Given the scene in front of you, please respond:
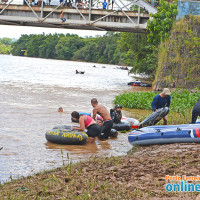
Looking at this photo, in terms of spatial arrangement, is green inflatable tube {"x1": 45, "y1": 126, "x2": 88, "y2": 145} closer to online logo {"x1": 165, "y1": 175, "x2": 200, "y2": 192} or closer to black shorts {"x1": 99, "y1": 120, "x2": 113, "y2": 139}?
black shorts {"x1": 99, "y1": 120, "x2": 113, "y2": 139}

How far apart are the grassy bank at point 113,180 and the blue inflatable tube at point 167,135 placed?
0.98m

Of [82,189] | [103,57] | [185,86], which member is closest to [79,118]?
[82,189]

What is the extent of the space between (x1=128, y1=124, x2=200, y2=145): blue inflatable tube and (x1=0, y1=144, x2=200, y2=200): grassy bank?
984 millimetres

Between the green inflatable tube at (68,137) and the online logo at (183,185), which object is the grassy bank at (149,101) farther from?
the online logo at (183,185)

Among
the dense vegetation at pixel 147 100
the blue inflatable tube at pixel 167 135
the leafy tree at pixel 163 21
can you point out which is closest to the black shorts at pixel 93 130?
the blue inflatable tube at pixel 167 135

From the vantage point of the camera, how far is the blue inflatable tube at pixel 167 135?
973 cm

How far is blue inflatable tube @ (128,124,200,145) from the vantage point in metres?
9.73

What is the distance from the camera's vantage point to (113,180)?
22.7 ft

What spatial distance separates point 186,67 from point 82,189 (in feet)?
71.1

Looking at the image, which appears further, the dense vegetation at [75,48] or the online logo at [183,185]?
the dense vegetation at [75,48]

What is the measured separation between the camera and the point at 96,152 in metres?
11.3

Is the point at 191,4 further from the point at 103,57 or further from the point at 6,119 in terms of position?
the point at 103,57

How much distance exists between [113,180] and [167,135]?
3572 millimetres

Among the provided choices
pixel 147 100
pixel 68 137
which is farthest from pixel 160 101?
pixel 147 100
